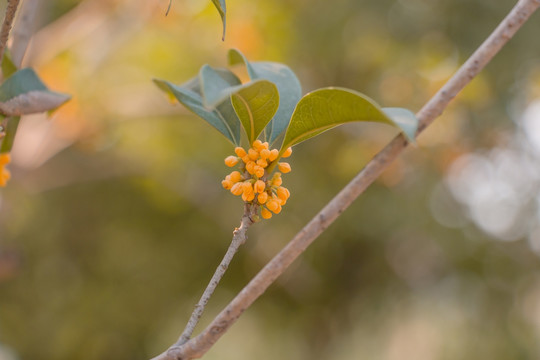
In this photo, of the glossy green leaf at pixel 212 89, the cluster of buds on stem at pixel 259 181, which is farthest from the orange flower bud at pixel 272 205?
the glossy green leaf at pixel 212 89

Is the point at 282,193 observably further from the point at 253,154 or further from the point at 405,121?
the point at 405,121

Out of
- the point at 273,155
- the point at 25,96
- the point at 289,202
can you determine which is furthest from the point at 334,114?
the point at 289,202

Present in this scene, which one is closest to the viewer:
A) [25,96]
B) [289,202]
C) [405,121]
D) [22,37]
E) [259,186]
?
[405,121]

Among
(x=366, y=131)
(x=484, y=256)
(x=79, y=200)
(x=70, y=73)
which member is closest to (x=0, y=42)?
(x=70, y=73)

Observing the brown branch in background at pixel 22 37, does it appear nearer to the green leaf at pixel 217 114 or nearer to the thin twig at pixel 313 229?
the green leaf at pixel 217 114

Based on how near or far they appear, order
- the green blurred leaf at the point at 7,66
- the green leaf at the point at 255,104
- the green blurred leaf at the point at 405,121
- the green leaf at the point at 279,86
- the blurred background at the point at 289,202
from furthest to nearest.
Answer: the blurred background at the point at 289,202 < the green blurred leaf at the point at 7,66 < the green leaf at the point at 279,86 < the green leaf at the point at 255,104 < the green blurred leaf at the point at 405,121
